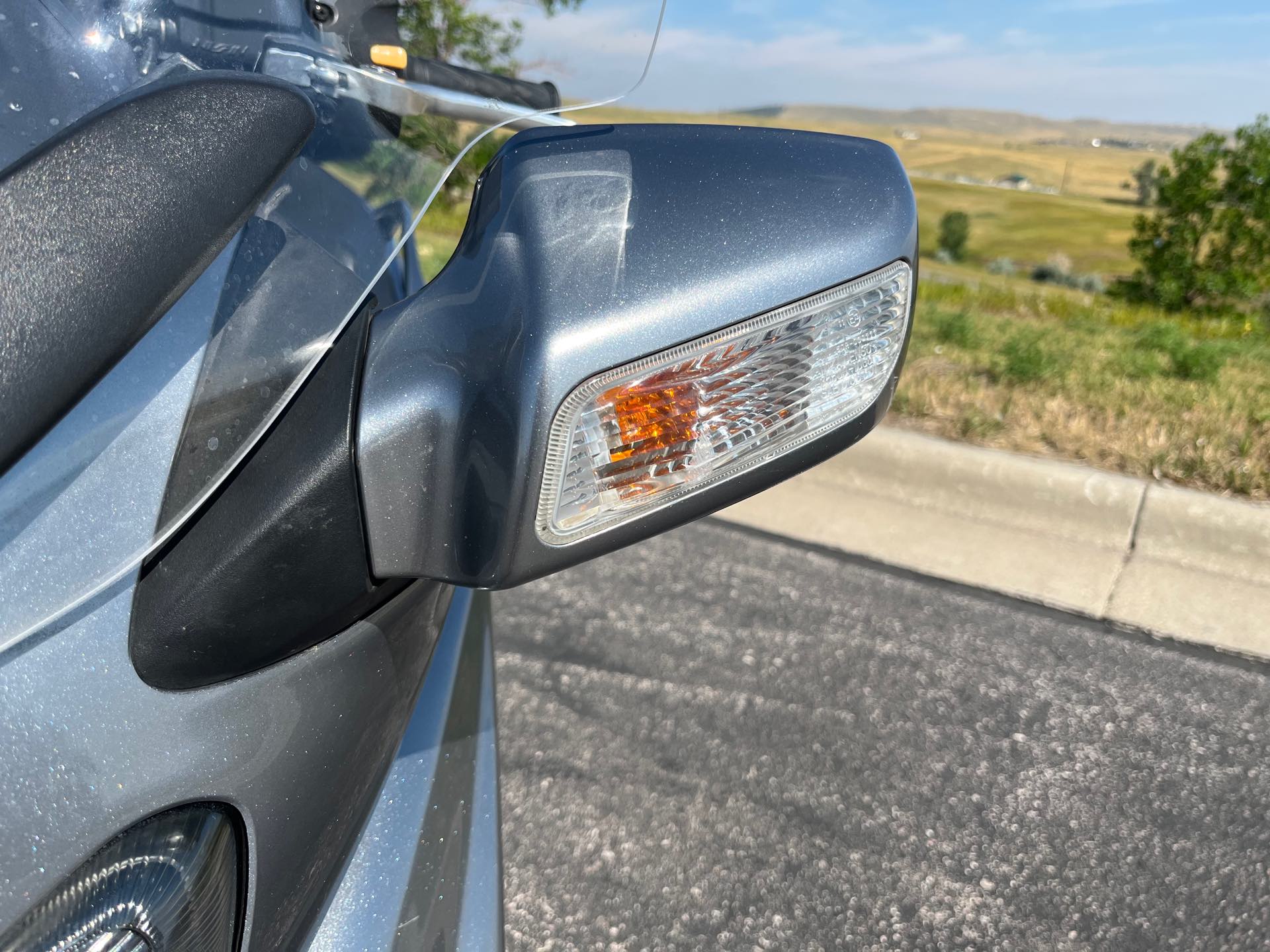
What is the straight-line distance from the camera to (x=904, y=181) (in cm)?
108

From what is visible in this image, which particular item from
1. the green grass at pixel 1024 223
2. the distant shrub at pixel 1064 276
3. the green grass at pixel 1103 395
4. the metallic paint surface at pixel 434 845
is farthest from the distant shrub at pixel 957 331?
the green grass at pixel 1024 223

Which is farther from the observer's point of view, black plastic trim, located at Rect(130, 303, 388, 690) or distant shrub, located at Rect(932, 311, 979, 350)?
distant shrub, located at Rect(932, 311, 979, 350)

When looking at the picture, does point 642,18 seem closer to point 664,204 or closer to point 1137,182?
point 664,204

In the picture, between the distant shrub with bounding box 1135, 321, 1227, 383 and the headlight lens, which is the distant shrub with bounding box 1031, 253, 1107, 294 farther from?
the headlight lens

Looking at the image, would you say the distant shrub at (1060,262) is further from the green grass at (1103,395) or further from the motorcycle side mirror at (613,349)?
the motorcycle side mirror at (613,349)

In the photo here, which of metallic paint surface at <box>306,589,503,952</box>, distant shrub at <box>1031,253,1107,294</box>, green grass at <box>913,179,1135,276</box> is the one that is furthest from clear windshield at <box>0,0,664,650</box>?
green grass at <box>913,179,1135,276</box>

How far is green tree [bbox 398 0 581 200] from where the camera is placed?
1.22 m

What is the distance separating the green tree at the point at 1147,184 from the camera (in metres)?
8.87

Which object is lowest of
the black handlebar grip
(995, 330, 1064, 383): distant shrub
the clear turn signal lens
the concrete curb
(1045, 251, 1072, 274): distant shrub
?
the concrete curb

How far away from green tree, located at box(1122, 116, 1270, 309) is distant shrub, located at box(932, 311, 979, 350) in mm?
4170

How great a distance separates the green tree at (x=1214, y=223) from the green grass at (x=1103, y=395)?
2763 millimetres

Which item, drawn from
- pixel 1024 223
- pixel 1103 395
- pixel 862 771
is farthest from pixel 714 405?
pixel 1024 223

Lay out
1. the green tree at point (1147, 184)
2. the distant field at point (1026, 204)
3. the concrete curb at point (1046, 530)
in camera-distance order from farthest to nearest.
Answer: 1. the distant field at point (1026, 204)
2. the green tree at point (1147, 184)
3. the concrete curb at point (1046, 530)

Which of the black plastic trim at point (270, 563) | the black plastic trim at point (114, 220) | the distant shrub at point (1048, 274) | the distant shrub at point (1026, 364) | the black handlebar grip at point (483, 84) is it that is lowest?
the distant shrub at point (1048, 274)
